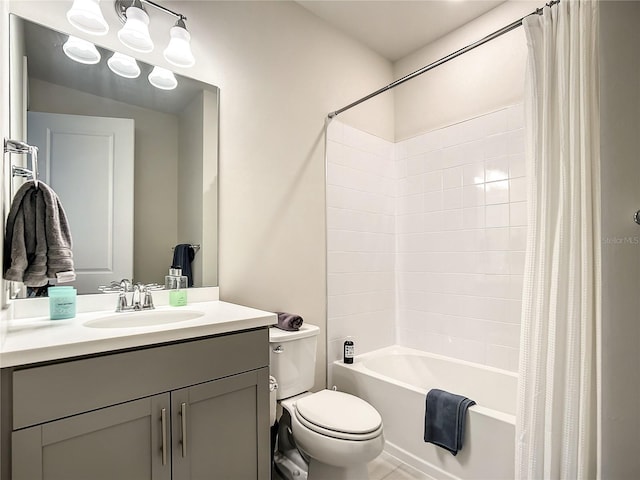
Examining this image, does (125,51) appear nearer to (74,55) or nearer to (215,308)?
(74,55)

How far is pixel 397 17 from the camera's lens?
2.40 m

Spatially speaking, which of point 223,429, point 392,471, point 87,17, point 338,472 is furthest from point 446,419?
point 87,17

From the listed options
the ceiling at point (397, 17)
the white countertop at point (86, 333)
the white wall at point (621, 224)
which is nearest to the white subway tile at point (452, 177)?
the ceiling at point (397, 17)

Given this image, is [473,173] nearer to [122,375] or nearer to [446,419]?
[446,419]

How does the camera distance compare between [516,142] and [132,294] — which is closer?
[132,294]

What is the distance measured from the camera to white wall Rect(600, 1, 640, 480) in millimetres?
752

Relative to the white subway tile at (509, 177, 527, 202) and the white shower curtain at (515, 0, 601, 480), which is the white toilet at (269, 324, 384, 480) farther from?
the white subway tile at (509, 177, 527, 202)

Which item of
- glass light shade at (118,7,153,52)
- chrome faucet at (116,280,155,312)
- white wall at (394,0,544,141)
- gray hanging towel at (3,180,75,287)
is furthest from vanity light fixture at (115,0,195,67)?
white wall at (394,0,544,141)

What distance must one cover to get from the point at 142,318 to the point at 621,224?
162cm

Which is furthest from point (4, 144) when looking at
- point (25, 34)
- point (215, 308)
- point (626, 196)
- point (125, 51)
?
point (626, 196)

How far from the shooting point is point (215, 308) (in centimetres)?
160

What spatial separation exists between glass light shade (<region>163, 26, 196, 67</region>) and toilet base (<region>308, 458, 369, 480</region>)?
6.69 ft

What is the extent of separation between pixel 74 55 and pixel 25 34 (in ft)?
0.53

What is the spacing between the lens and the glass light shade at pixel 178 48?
165 centimetres
